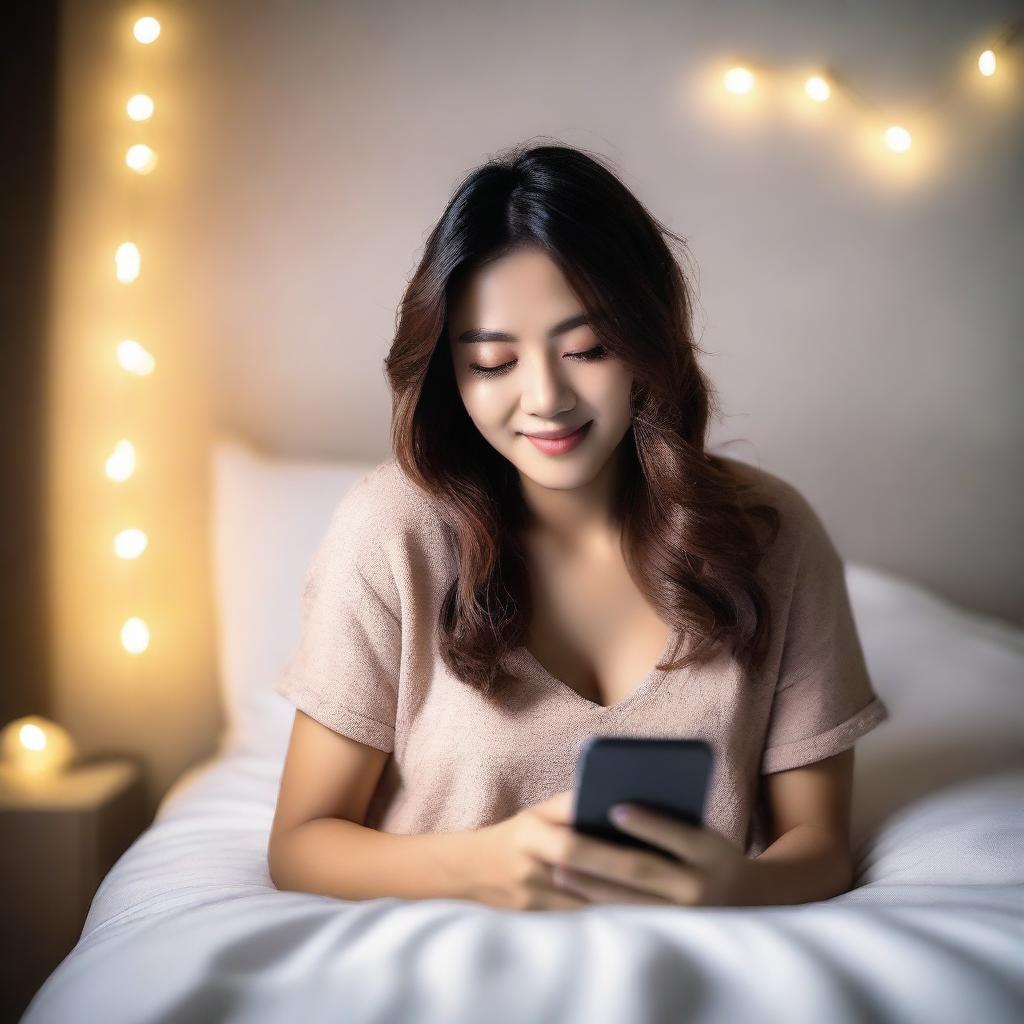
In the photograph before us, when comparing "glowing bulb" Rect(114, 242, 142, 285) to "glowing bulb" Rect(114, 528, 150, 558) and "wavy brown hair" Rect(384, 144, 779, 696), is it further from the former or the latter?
"wavy brown hair" Rect(384, 144, 779, 696)

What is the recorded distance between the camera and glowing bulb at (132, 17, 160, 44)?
1.66 meters

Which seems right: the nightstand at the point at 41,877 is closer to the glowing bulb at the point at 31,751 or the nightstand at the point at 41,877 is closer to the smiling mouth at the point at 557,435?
the glowing bulb at the point at 31,751

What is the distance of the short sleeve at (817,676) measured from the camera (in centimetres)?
110

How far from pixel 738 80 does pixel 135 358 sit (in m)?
1.19

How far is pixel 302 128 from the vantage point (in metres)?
1.71

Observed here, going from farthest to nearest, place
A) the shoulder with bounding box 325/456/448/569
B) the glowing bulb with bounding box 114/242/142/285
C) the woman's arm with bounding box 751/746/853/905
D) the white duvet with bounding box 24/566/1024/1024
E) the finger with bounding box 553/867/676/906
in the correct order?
the glowing bulb with bounding box 114/242/142/285 → the shoulder with bounding box 325/456/448/569 → the woman's arm with bounding box 751/746/853/905 → the finger with bounding box 553/867/676/906 → the white duvet with bounding box 24/566/1024/1024

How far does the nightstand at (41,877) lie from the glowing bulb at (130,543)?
42 centimetres

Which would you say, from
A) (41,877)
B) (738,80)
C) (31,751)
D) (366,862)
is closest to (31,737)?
(31,751)

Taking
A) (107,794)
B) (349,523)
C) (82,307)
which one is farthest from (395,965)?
(82,307)

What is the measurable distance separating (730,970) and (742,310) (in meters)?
1.43

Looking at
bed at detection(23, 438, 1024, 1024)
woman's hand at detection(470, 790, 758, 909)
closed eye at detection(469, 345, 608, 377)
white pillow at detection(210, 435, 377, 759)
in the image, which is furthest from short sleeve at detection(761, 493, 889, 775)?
white pillow at detection(210, 435, 377, 759)

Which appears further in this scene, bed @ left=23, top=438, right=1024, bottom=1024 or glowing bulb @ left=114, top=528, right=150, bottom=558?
glowing bulb @ left=114, top=528, right=150, bottom=558

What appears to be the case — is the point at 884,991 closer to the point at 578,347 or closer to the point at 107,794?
the point at 578,347

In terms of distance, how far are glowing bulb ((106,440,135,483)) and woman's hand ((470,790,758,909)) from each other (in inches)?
44.5
